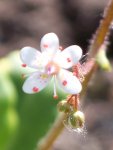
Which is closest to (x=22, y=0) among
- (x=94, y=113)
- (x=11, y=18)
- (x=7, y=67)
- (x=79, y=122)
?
(x=11, y=18)

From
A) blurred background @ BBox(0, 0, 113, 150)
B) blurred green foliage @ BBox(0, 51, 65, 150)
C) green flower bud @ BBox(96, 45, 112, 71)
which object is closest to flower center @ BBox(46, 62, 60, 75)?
green flower bud @ BBox(96, 45, 112, 71)

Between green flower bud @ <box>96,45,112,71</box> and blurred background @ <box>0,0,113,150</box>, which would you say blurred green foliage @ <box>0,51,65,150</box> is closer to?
blurred background @ <box>0,0,113,150</box>

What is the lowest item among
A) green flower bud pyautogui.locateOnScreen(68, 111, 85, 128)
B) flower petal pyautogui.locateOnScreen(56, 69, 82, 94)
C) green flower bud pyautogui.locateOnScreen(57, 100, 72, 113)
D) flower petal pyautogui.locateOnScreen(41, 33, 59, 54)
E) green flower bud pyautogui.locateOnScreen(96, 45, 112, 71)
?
green flower bud pyautogui.locateOnScreen(68, 111, 85, 128)

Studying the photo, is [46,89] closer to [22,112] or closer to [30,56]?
[22,112]

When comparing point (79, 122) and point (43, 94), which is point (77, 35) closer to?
point (43, 94)

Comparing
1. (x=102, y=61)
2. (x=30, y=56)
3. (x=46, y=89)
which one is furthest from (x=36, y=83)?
(x=46, y=89)
